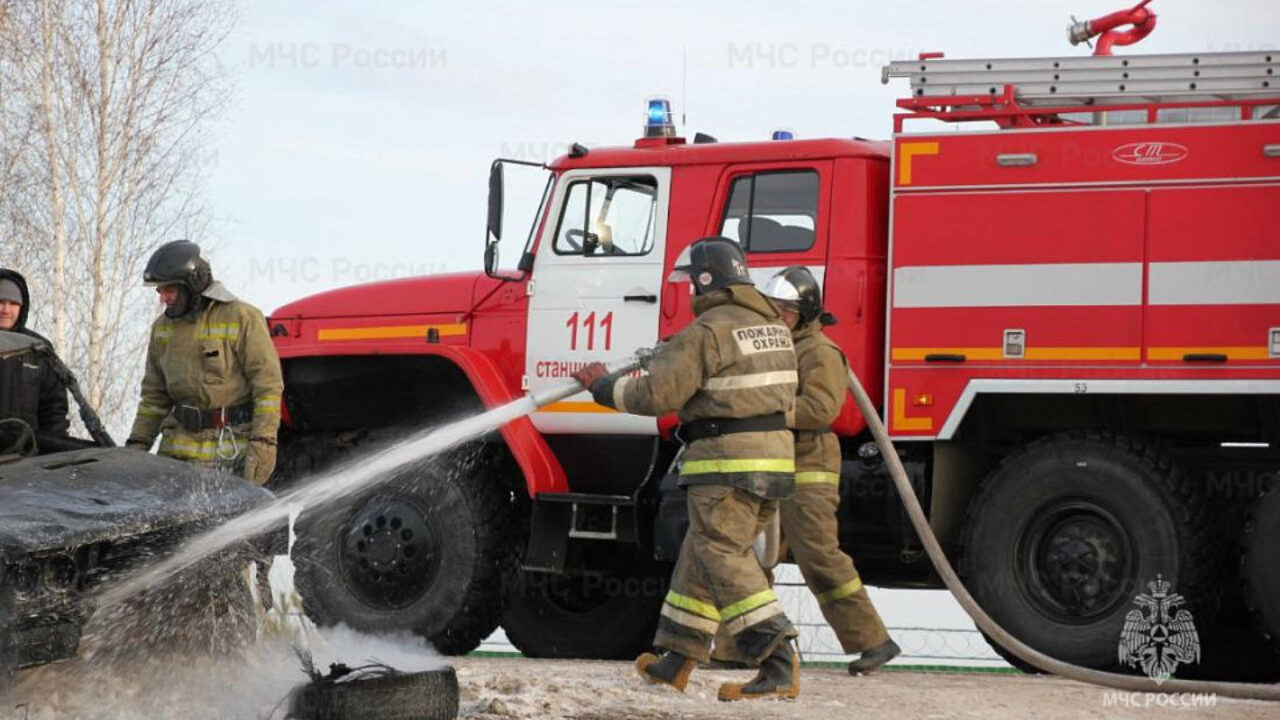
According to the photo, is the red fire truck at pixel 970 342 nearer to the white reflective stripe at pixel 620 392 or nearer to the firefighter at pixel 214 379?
the firefighter at pixel 214 379

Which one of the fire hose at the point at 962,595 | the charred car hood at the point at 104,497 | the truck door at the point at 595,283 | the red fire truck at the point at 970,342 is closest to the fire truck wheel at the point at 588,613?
the red fire truck at the point at 970,342

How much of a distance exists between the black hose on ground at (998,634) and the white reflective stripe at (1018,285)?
577mm

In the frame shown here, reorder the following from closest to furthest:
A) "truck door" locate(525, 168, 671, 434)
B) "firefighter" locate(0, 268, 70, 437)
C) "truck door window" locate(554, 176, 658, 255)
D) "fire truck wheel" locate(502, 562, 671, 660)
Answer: "firefighter" locate(0, 268, 70, 437), "truck door" locate(525, 168, 671, 434), "truck door window" locate(554, 176, 658, 255), "fire truck wheel" locate(502, 562, 671, 660)

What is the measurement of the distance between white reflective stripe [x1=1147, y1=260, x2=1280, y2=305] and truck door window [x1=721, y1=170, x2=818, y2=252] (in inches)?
71.4

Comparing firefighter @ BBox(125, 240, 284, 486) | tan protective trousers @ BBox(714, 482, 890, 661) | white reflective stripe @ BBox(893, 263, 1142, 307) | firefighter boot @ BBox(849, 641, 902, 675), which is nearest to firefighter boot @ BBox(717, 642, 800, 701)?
tan protective trousers @ BBox(714, 482, 890, 661)

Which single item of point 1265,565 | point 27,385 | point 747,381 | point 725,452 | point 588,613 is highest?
point 747,381

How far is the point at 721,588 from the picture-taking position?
7.34m

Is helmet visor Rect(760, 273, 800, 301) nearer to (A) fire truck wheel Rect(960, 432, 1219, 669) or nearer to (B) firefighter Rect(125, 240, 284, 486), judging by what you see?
(A) fire truck wheel Rect(960, 432, 1219, 669)

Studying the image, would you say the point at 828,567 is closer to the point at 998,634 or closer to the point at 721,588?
the point at 998,634

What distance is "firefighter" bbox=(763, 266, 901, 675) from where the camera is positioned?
8547 millimetres

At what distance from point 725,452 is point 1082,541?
2.36 metres

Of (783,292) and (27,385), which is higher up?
(783,292)

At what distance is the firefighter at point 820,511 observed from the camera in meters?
8.55

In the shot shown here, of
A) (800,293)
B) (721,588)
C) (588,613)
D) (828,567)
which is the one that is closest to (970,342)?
(800,293)
